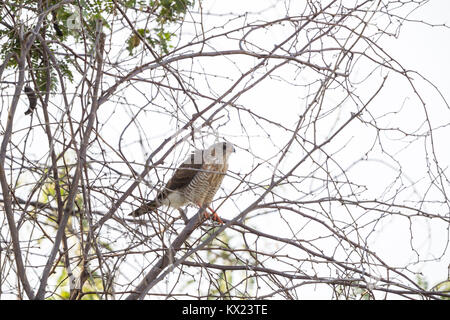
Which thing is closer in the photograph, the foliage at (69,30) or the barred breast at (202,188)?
the foliage at (69,30)

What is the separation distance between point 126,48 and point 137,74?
0.48 metres

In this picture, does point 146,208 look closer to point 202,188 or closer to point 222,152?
point 222,152

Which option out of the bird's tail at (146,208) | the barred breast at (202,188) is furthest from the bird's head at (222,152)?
the bird's tail at (146,208)

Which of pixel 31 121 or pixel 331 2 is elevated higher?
pixel 331 2

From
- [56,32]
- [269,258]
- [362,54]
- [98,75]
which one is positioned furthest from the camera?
[56,32]

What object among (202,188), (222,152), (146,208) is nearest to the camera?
(146,208)

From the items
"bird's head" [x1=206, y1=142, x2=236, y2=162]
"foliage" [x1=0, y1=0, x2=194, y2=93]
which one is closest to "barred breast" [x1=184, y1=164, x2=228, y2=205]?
"bird's head" [x1=206, y1=142, x2=236, y2=162]

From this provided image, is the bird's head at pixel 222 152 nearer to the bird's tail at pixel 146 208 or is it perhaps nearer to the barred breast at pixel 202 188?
the barred breast at pixel 202 188

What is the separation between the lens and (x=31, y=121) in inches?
126

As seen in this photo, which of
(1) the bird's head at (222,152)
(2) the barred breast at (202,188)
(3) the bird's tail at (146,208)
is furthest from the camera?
(2) the barred breast at (202,188)

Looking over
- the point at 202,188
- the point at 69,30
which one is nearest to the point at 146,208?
the point at 69,30

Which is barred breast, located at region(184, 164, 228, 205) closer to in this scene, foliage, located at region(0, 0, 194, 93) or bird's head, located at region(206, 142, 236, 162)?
bird's head, located at region(206, 142, 236, 162)
